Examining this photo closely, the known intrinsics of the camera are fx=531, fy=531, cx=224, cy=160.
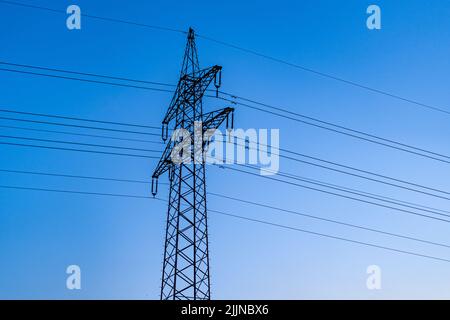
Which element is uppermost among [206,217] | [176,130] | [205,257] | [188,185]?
[176,130]
